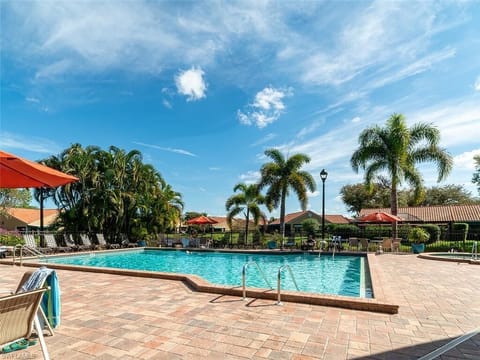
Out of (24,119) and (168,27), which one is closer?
(168,27)

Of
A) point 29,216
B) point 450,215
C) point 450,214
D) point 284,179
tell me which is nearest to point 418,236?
point 284,179

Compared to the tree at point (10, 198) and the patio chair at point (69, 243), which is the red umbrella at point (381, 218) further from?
the tree at point (10, 198)

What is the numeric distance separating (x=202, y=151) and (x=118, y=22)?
15.7m

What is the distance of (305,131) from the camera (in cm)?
1590

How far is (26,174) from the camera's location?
12.6 feet

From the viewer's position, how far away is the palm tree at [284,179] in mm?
18984

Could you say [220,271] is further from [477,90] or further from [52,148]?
[52,148]

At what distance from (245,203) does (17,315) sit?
65.7 feet

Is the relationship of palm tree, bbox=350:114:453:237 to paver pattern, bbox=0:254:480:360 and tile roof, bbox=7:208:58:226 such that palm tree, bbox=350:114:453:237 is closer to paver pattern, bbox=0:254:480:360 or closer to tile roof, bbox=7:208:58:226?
paver pattern, bbox=0:254:480:360

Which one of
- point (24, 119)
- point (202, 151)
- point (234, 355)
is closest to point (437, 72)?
point (234, 355)

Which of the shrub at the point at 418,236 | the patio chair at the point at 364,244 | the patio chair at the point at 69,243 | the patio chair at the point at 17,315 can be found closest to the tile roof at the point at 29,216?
the patio chair at the point at 69,243

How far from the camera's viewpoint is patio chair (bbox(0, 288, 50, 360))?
259cm

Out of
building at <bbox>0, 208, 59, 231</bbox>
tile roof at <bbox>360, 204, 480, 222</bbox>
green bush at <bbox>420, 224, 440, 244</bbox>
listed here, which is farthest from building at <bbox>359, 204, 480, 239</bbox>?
building at <bbox>0, 208, 59, 231</bbox>

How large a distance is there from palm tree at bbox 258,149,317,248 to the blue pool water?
4.35m
